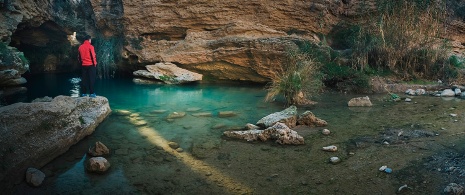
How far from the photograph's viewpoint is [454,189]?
9.59ft

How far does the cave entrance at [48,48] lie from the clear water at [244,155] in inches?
458

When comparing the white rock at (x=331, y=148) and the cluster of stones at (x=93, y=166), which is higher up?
the white rock at (x=331, y=148)

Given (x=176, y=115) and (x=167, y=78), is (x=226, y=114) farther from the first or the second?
(x=167, y=78)

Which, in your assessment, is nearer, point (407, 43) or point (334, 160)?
point (334, 160)

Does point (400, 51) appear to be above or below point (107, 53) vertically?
above

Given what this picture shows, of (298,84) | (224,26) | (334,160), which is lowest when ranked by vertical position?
(334,160)

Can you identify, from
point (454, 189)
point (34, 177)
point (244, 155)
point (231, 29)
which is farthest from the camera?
point (231, 29)

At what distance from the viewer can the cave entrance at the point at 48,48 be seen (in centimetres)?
1591

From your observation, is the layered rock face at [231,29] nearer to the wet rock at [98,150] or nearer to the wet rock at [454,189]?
the wet rock at [98,150]

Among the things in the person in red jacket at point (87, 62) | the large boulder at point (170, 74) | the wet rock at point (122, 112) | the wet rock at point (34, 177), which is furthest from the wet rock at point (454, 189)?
the large boulder at point (170, 74)

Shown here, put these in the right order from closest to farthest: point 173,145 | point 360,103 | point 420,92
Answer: point 173,145 < point 360,103 < point 420,92

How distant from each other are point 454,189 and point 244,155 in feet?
7.69

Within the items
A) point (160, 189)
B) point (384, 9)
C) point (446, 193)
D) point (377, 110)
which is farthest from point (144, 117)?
point (384, 9)

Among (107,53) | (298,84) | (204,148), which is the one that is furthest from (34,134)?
(107,53)
